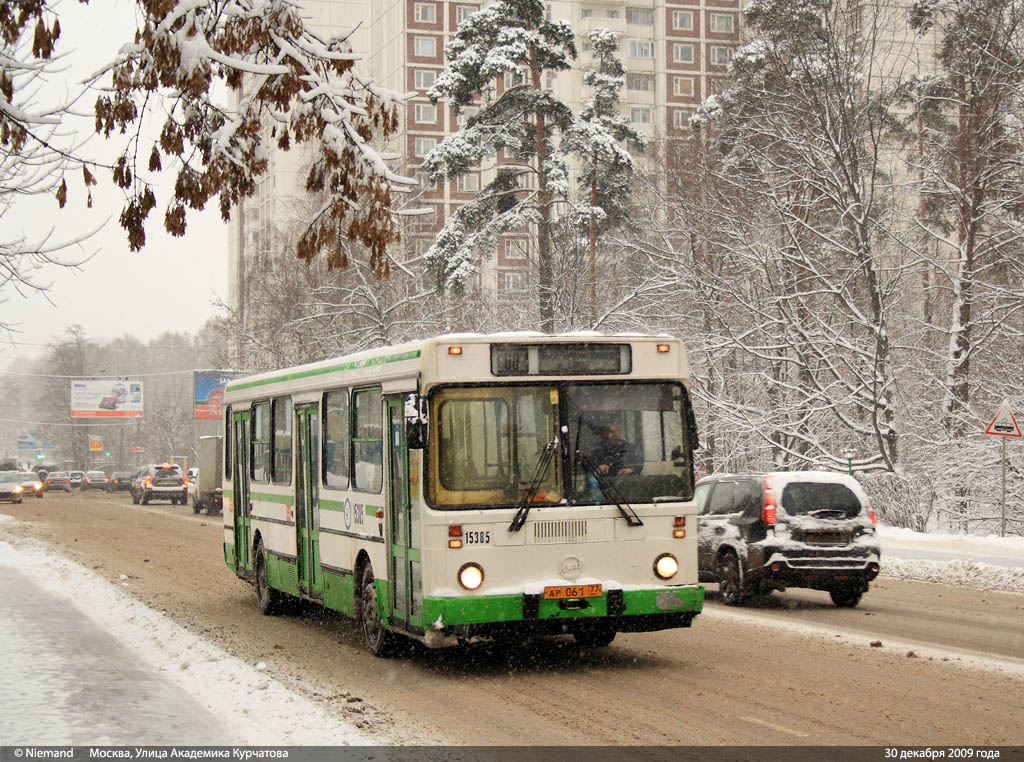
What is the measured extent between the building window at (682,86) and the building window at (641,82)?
1.88 meters

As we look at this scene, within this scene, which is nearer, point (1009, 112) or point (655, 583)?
point (655, 583)

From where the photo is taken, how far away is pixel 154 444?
144500 mm

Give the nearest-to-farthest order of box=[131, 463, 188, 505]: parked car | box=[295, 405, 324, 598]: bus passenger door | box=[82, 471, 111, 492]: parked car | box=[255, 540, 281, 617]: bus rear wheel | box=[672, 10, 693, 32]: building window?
box=[295, 405, 324, 598]: bus passenger door → box=[255, 540, 281, 617]: bus rear wheel → box=[131, 463, 188, 505]: parked car → box=[82, 471, 111, 492]: parked car → box=[672, 10, 693, 32]: building window

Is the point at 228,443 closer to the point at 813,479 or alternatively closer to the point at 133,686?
the point at 813,479

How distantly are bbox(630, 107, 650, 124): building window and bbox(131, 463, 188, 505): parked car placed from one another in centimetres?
5760

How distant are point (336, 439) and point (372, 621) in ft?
6.94

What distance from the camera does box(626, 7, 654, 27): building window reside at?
110 m

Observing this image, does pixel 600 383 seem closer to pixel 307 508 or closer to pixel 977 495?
pixel 307 508

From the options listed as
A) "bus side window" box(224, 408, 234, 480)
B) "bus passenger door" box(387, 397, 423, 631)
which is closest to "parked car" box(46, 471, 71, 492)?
"bus side window" box(224, 408, 234, 480)

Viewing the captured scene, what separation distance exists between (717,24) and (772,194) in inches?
3130

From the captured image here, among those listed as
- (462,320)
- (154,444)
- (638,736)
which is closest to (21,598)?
(638,736)

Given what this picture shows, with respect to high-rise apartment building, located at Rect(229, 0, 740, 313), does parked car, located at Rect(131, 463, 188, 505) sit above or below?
below

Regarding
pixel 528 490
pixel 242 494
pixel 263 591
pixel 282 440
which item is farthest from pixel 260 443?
pixel 528 490

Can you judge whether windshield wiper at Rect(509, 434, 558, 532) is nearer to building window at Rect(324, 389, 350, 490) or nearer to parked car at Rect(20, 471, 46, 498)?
building window at Rect(324, 389, 350, 490)
